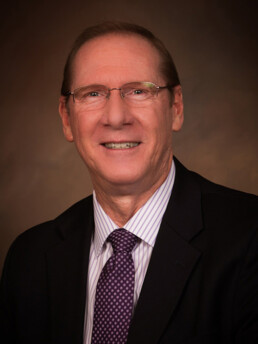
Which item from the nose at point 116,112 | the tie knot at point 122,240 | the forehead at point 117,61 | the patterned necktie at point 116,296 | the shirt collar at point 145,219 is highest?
the forehead at point 117,61

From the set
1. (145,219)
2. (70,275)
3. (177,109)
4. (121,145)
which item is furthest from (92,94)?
(70,275)

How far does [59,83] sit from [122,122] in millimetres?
1785

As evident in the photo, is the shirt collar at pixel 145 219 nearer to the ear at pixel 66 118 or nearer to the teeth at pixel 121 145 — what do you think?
the teeth at pixel 121 145

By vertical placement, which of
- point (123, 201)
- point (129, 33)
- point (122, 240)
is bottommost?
point (122, 240)

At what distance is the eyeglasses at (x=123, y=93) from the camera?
106 inches

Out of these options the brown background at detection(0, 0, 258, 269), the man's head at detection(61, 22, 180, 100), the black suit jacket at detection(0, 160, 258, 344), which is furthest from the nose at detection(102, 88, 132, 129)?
the brown background at detection(0, 0, 258, 269)

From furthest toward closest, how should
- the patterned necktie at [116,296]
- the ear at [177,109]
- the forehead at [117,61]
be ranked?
the ear at [177,109], the forehead at [117,61], the patterned necktie at [116,296]

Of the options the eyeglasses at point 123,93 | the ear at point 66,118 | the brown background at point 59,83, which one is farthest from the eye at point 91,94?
the brown background at point 59,83

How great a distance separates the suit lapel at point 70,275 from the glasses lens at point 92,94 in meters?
0.72

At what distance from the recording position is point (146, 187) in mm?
2697

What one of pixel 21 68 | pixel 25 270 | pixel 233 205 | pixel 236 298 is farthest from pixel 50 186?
pixel 236 298

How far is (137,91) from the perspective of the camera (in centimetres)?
271

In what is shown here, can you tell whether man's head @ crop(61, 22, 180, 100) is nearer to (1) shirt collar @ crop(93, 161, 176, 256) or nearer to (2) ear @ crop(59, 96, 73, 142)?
(2) ear @ crop(59, 96, 73, 142)

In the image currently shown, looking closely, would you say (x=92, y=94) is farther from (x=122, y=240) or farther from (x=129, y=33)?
(x=122, y=240)
